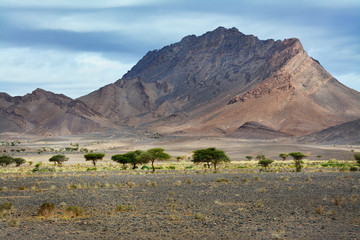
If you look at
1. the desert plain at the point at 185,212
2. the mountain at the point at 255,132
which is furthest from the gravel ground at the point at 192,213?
the mountain at the point at 255,132

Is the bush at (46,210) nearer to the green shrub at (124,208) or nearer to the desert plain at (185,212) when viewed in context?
the desert plain at (185,212)

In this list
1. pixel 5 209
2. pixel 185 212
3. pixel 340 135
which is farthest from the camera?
pixel 340 135

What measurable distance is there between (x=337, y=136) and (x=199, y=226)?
12876 cm

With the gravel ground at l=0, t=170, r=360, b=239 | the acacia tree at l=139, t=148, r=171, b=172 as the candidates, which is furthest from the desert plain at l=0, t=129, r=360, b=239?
the acacia tree at l=139, t=148, r=171, b=172

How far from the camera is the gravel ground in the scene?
1581 centimetres

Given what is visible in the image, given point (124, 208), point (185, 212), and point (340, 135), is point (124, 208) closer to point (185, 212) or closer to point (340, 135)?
point (185, 212)

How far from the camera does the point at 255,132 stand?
176 meters

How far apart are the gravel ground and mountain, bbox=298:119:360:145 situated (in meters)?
105

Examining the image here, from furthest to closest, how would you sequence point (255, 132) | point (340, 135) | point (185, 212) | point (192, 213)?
point (255, 132) → point (340, 135) → point (185, 212) → point (192, 213)

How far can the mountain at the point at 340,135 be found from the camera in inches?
5123

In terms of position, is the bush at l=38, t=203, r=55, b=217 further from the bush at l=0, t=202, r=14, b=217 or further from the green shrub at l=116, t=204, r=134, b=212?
the green shrub at l=116, t=204, r=134, b=212

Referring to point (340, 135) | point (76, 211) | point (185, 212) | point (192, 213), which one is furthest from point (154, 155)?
point (340, 135)

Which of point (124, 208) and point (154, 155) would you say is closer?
point (124, 208)

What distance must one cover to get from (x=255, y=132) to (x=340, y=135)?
43.5m
